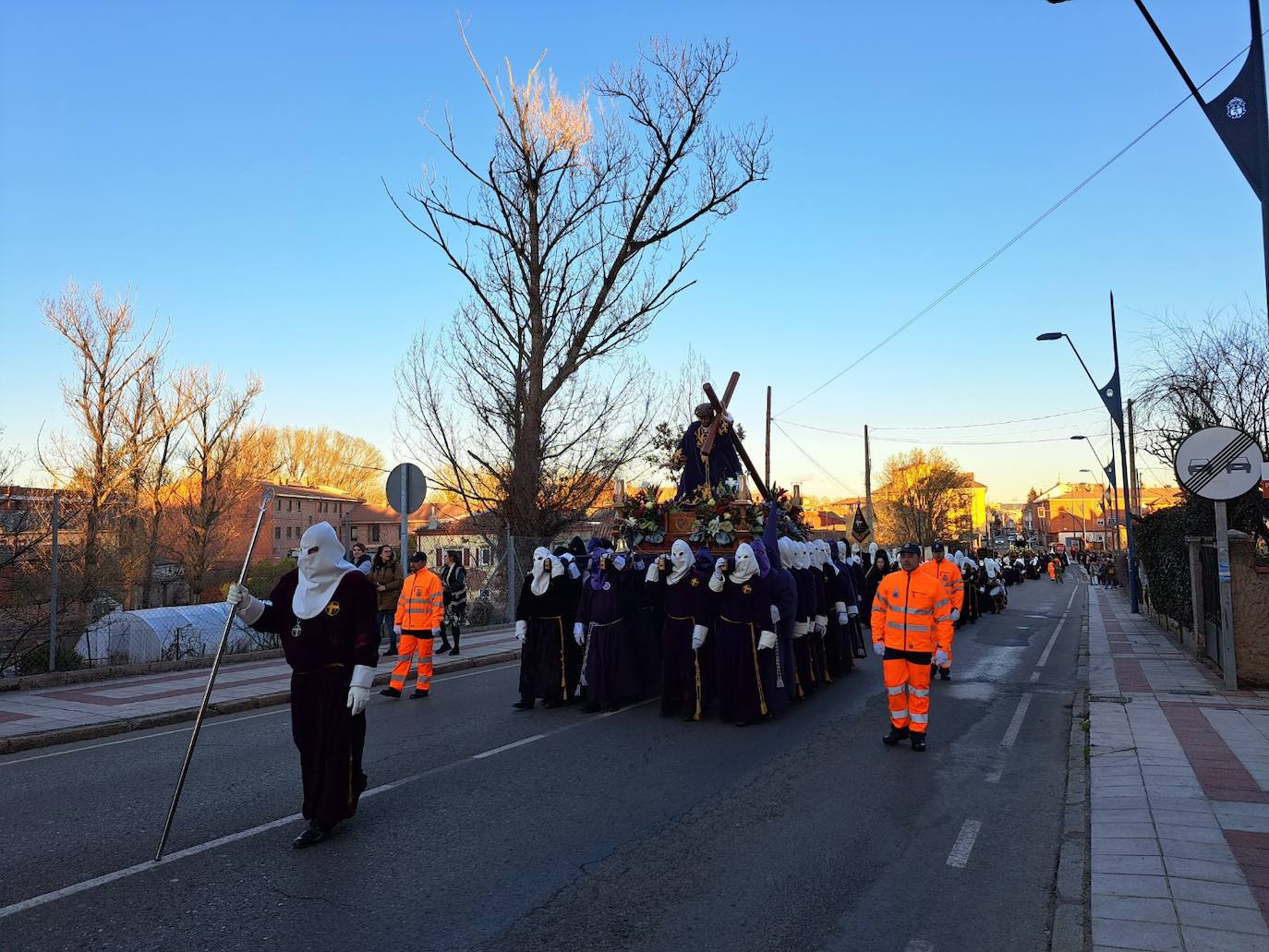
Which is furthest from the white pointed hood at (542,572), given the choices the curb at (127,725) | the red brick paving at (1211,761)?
the red brick paving at (1211,761)

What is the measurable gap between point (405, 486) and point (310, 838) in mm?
8454

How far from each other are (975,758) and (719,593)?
2.91 metres

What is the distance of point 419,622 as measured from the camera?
1096cm

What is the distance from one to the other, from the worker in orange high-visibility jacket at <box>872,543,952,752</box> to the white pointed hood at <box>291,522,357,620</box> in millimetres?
4837

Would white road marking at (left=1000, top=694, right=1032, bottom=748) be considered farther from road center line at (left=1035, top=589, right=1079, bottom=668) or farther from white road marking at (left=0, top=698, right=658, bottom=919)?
white road marking at (left=0, top=698, right=658, bottom=919)

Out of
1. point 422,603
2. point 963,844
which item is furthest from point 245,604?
point 422,603

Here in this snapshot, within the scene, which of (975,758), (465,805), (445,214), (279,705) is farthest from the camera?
(445,214)

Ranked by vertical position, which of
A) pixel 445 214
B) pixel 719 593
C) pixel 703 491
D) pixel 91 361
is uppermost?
pixel 445 214

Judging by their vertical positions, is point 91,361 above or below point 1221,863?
above

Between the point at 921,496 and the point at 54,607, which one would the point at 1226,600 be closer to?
the point at 54,607

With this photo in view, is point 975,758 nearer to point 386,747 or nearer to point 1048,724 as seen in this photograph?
point 1048,724

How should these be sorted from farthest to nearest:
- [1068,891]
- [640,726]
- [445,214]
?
1. [445,214]
2. [640,726]
3. [1068,891]

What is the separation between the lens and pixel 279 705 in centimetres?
1077

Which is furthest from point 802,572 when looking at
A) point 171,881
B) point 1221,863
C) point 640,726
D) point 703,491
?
point 171,881
